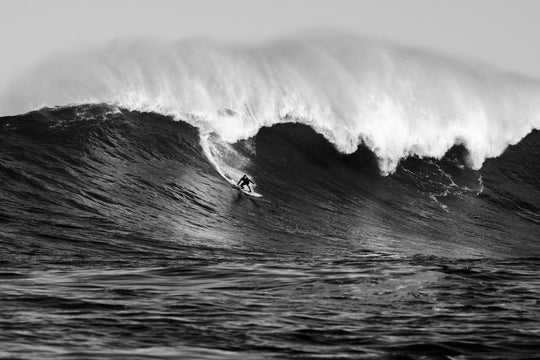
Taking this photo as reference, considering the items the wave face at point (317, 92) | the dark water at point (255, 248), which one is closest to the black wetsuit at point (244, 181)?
the dark water at point (255, 248)

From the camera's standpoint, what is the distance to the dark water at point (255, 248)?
9.53 metres

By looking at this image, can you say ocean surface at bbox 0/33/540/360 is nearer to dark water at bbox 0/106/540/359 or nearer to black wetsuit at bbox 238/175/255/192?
dark water at bbox 0/106/540/359

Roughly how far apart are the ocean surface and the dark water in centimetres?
5

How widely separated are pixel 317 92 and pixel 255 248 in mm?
13284

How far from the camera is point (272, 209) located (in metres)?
22.9

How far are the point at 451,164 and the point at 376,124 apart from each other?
8.61 ft

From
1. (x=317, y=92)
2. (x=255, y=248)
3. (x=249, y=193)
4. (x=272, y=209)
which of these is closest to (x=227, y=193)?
(x=249, y=193)

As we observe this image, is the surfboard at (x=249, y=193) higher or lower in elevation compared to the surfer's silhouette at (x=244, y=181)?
lower

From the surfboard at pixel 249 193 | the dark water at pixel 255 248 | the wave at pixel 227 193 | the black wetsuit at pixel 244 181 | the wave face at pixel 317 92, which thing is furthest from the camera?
the wave face at pixel 317 92

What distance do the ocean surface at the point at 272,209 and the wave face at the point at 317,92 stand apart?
0.08 meters

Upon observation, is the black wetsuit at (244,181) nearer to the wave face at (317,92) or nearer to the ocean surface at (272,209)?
the ocean surface at (272,209)

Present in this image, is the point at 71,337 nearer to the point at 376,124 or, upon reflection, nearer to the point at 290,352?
the point at 290,352

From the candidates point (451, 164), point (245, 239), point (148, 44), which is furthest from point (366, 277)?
point (148, 44)

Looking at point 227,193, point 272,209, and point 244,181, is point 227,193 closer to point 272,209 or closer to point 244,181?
point 244,181
